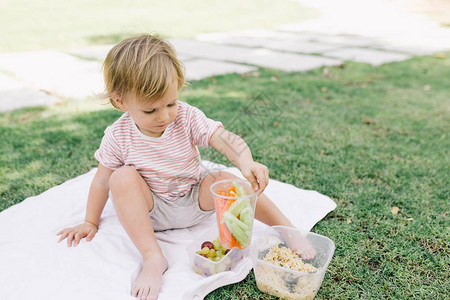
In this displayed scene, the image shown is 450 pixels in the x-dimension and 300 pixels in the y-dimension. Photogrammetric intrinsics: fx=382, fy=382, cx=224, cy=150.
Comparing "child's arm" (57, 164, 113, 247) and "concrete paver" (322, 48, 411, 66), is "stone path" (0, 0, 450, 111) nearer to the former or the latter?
"concrete paver" (322, 48, 411, 66)

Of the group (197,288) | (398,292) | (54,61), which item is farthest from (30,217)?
(54,61)

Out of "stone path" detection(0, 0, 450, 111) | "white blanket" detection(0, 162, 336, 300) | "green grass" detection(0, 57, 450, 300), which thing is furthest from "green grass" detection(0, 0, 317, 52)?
"white blanket" detection(0, 162, 336, 300)

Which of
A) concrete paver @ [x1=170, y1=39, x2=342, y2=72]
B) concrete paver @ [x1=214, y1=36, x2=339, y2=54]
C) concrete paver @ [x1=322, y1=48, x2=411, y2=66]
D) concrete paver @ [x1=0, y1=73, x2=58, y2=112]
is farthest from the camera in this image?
concrete paver @ [x1=214, y1=36, x2=339, y2=54]

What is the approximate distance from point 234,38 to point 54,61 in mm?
2967

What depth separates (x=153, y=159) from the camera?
1604mm

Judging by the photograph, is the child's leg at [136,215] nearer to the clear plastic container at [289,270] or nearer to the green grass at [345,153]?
the green grass at [345,153]

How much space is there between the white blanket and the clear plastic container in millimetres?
99

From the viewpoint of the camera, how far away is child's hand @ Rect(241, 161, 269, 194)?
1.40m

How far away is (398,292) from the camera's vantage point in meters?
1.37

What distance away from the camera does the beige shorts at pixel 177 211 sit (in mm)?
1648

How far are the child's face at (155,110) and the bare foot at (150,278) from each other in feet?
1.66

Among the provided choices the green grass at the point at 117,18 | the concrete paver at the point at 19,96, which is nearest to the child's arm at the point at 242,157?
the concrete paver at the point at 19,96

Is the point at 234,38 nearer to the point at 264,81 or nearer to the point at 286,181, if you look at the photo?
the point at 264,81

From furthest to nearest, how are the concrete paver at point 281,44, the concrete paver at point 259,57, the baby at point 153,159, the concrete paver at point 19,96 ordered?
the concrete paver at point 281,44
the concrete paver at point 259,57
the concrete paver at point 19,96
the baby at point 153,159
